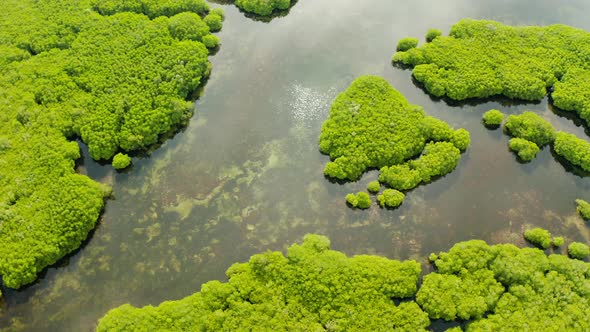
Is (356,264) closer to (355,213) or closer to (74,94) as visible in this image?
(355,213)

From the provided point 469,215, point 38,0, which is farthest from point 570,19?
point 38,0

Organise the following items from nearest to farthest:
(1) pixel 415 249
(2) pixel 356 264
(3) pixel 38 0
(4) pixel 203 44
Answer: (2) pixel 356 264 → (1) pixel 415 249 → (4) pixel 203 44 → (3) pixel 38 0

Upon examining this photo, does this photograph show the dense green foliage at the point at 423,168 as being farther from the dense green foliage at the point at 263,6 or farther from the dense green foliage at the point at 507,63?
the dense green foliage at the point at 263,6

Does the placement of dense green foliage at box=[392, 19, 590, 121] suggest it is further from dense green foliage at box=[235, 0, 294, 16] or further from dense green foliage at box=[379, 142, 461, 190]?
dense green foliage at box=[235, 0, 294, 16]

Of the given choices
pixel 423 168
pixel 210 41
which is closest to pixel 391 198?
pixel 423 168

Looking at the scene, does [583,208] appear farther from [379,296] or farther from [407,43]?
[407,43]

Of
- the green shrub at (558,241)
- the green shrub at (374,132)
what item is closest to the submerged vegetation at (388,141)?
the green shrub at (374,132)
